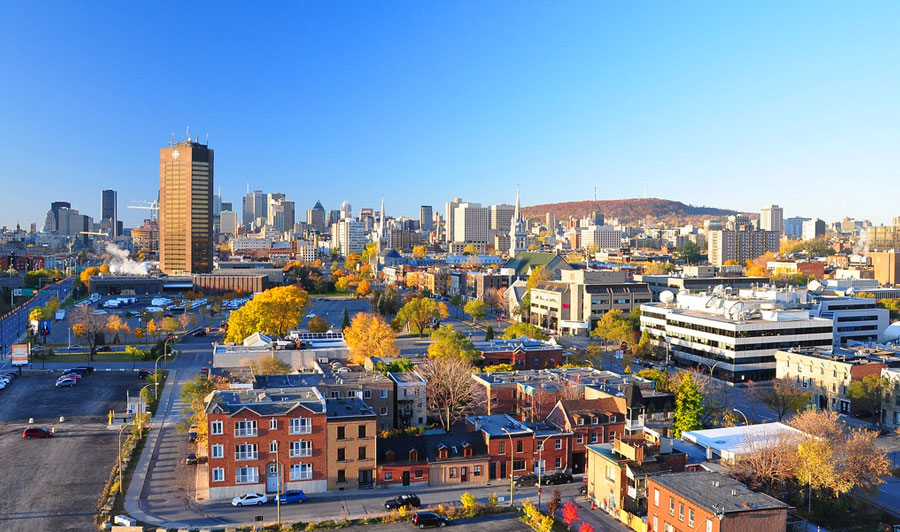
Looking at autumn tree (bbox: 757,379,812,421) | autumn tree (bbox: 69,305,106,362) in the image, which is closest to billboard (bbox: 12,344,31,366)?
autumn tree (bbox: 69,305,106,362)

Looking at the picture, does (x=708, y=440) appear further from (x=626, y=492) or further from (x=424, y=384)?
(x=424, y=384)

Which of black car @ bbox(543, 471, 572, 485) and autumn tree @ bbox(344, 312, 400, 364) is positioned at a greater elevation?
autumn tree @ bbox(344, 312, 400, 364)

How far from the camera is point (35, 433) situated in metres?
34.8

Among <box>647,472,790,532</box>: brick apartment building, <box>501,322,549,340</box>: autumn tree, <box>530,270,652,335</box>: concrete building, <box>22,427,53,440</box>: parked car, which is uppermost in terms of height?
<box>530,270,652,335</box>: concrete building

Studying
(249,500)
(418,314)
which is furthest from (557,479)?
(418,314)

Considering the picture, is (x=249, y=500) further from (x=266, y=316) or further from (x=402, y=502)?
(x=266, y=316)

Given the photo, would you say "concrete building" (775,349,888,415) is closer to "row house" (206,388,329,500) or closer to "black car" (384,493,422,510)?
"black car" (384,493,422,510)

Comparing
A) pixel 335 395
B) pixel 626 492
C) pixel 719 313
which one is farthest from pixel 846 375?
pixel 335 395

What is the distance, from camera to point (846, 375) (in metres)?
42.1

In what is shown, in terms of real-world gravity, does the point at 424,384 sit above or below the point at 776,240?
below

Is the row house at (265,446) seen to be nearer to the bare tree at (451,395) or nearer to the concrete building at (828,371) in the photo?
the bare tree at (451,395)

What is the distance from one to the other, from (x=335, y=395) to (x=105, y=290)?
87.6 metres

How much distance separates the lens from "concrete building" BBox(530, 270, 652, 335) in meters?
74.2

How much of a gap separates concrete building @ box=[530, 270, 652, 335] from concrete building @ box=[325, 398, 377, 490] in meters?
47.3
